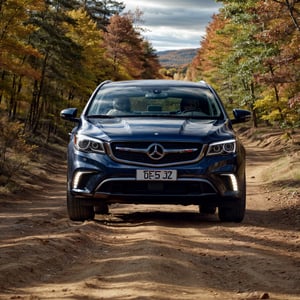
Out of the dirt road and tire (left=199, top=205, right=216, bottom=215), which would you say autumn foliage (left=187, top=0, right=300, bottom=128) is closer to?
tire (left=199, top=205, right=216, bottom=215)

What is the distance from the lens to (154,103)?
930 cm

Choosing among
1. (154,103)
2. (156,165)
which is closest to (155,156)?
(156,165)

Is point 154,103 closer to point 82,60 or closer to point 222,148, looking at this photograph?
point 222,148

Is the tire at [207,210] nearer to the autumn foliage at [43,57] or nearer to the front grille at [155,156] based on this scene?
the front grille at [155,156]

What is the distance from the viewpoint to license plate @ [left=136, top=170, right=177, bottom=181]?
7.94 metres

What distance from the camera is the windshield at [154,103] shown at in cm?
916

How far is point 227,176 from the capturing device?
814 cm

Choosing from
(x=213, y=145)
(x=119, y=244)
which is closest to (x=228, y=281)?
(x=119, y=244)

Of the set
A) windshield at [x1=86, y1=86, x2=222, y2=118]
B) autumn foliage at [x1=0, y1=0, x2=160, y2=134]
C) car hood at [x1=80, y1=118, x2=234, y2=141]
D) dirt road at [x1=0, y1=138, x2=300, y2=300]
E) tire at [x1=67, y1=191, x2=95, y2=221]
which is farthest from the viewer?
autumn foliage at [x1=0, y1=0, x2=160, y2=134]

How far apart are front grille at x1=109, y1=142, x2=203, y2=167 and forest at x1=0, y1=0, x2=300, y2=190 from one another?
9.70 m

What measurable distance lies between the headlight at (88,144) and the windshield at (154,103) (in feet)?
2.84

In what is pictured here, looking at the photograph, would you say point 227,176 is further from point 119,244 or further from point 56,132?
point 56,132

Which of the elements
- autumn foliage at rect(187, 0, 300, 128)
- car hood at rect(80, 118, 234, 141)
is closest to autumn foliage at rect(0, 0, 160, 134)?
autumn foliage at rect(187, 0, 300, 128)

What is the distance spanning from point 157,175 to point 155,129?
590 mm
